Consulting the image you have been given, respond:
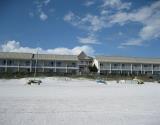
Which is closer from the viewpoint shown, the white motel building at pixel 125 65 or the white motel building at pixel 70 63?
the white motel building at pixel 70 63

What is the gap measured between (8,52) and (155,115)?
7493cm

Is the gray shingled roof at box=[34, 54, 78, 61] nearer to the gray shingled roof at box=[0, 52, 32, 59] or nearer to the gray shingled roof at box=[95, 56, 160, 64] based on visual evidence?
the gray shingled roof at box=[0, 52, 32, 59]

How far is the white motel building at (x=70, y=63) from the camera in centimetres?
8056

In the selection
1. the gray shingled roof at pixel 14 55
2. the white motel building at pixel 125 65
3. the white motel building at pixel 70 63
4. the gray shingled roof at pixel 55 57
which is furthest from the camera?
the white motel building at pixel 125 65

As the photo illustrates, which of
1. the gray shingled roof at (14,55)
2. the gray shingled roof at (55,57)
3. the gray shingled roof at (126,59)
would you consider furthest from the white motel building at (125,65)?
the gray shingled roof at (14,55)

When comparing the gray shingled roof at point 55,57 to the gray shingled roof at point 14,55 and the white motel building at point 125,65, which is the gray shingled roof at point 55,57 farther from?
the white motel building at point 125,65

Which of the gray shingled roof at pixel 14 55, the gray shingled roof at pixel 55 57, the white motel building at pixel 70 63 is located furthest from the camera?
the gray shingled roof at pixel 55 57

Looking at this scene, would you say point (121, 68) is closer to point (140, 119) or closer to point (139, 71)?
point (139, 71)

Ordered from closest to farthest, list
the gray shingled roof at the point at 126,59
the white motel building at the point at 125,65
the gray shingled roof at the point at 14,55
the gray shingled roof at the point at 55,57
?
the gray shingled roof at the point at 14,55 → the gray shingled roof at the point at 55,57 → the white motel building at the point at 125,65 → the gray shingled roof at the point at 126,59

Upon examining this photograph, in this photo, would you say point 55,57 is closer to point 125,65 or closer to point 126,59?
point 125,65

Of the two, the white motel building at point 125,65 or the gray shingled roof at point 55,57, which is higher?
the gray shingled roof at point 55,57

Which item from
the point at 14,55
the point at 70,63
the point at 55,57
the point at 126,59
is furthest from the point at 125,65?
the point at 14,55

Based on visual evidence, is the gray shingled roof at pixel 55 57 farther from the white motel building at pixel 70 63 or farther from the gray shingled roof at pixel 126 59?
the gray shingled roof at pixel 126 59

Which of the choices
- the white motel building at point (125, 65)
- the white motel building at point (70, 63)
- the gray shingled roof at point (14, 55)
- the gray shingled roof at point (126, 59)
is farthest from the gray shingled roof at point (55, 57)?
the gray shingled roof at point (126, 59)
